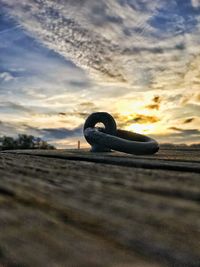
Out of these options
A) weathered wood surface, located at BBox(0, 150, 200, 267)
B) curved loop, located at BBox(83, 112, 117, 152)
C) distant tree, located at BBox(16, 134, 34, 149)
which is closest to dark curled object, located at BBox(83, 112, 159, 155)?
curved loop, located at BBox(83, 112, 117, 152)

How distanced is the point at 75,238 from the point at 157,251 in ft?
0.40

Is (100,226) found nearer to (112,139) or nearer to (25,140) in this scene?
(112,139)

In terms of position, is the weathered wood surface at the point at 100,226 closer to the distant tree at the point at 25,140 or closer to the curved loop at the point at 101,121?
the curved loop at the point at 101,121

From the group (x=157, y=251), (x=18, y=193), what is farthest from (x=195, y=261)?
(x=18, y=193)

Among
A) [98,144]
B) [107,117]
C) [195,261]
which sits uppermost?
[107,117]

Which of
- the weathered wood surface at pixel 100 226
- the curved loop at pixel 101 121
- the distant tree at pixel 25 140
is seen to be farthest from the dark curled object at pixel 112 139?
the distant tree at pixel 25 140

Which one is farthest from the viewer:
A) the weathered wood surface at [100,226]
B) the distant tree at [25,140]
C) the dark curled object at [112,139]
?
the distant tree at [25,140]

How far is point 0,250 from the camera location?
1.59 feet

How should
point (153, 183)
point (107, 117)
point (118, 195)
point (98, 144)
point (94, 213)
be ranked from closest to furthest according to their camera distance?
1. point (94, 213)
2. point (118, 195)
3. point (153, 183)
4. point (98, 144)
5. point (107, 117)

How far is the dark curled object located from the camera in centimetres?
436

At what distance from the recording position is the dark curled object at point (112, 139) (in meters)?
4.36

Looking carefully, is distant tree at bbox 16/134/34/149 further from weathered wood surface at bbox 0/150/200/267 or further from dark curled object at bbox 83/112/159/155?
weathered wood surface at bbox 0/150/200/267

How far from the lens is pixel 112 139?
4641 mm

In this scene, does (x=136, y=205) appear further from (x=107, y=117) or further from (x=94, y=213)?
(x=107, y=117)
